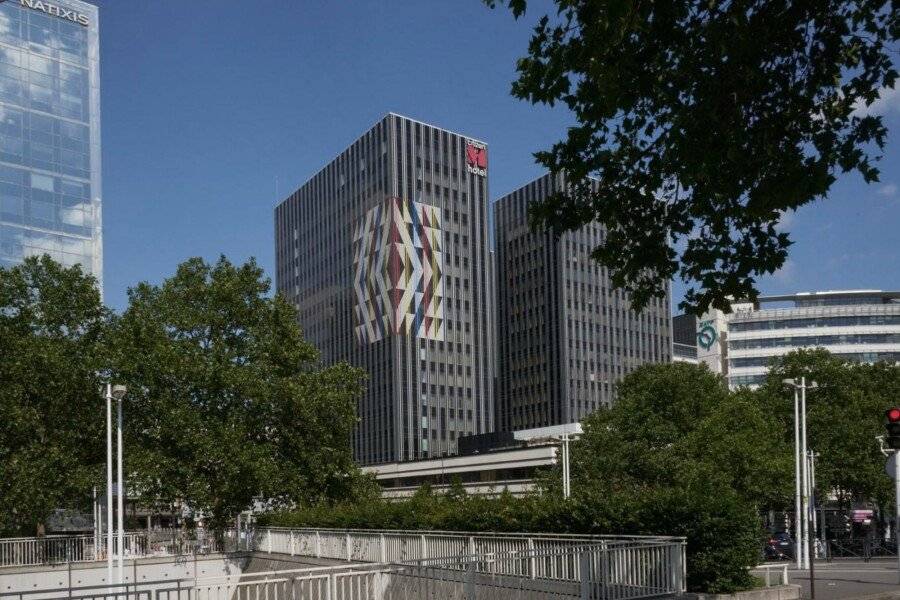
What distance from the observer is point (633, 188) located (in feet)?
42.5

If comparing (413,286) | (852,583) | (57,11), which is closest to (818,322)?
(413,286)

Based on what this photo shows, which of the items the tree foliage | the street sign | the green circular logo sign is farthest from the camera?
the green circular logo sign

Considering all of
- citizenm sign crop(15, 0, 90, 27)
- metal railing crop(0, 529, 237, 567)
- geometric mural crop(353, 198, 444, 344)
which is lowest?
metal railing crop(0, 529, 237, 567)

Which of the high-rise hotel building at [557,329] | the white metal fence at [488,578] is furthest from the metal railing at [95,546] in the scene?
the high-rise hotel building at [557,329]

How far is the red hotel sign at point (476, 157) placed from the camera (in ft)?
485

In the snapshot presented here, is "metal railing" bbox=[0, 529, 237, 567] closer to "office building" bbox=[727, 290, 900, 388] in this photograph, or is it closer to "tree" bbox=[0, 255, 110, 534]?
"tree" bbox=[0, 255, 110, 534]

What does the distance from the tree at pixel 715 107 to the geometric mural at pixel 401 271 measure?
123947 mm

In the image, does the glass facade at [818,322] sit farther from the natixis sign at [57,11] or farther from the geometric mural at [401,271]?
the natixis sign at [57,11]

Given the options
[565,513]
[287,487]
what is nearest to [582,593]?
[565,513]

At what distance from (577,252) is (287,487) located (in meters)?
111

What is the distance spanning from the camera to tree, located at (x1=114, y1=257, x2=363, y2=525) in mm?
45906

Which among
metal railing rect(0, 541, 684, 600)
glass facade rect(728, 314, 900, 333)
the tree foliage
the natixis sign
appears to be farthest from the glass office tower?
metal railing rect(0, 541, 684, 600)

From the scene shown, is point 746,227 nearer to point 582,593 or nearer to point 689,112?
Answer: point 689,112

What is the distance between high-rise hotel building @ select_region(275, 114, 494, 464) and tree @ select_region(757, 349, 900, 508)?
7239 cm
